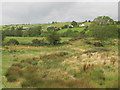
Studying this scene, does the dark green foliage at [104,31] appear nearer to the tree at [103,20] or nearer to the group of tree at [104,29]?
the group of tree at [104,29]

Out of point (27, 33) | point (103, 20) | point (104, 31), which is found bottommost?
point (104, 31)

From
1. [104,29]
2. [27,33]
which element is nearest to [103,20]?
[104,29]

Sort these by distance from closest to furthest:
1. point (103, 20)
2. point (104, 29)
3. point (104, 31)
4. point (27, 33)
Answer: point (104, 29), point (104, 31), point (103, 20), point (27, 33)

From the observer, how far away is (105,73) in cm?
1078

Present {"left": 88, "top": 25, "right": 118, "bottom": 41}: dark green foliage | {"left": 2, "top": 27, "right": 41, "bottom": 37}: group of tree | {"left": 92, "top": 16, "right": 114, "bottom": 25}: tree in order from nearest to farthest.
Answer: {"left": 88, "top": 25, "right": 118, "bottom": 41}: dark green foliage → {"left": 92, "top": 16, "right": 114, "bottom": 25}: tree → {"left": 2, "top": 27, "right": 41, "bottom": 37}: group of tree

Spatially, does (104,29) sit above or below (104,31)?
above

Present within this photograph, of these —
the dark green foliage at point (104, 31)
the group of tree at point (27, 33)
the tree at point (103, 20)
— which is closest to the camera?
the dark green foliage at point (104, 31)

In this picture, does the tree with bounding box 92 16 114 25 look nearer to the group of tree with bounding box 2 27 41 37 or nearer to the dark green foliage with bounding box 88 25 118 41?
the dark green foliage with bounding box 88 25 118 41

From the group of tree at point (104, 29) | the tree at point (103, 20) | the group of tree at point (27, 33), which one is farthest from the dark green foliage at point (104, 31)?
the group of tree at point (27, 33)

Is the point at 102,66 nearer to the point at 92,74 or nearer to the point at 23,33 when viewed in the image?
the point at 92,74

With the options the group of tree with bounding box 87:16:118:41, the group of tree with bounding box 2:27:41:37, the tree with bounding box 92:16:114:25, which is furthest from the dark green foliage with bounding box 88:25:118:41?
the group of tree with bounding box 2:27:41:37

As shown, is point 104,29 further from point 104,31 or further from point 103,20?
point 103,20

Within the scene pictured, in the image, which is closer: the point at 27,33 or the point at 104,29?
the point at 104,29

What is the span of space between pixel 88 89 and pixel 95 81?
1.69 metres
